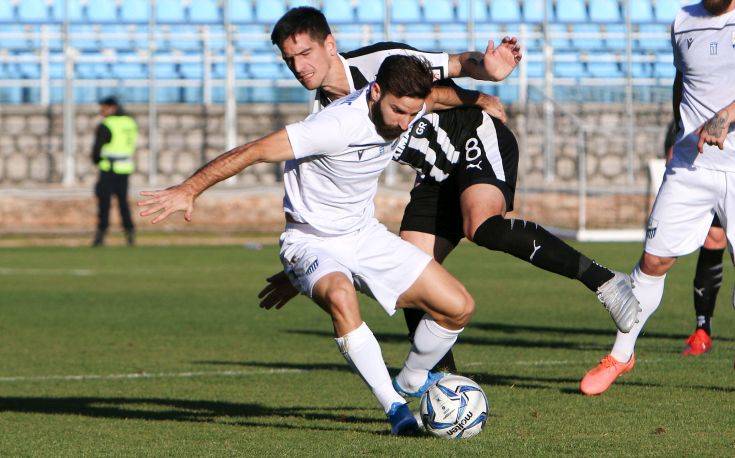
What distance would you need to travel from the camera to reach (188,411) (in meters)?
7.15

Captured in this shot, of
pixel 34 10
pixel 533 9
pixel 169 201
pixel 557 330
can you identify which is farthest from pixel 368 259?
pixel 34 10

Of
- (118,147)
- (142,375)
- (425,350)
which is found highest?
(425,350)

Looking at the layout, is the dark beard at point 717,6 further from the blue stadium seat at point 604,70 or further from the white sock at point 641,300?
the blue stadium seat at point 604,70

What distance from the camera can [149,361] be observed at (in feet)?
→ 31.0

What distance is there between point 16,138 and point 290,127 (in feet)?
79.8

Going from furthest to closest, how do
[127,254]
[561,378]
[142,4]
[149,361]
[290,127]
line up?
1. [142,4]
2. [127,254]
3. [149,361]
4. [561,378]
5. [290,127]

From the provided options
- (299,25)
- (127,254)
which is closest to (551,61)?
(127,254)

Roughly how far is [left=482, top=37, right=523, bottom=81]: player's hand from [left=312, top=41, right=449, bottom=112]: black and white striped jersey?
0.25 m

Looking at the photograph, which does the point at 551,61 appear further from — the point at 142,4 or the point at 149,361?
the point at 149,361

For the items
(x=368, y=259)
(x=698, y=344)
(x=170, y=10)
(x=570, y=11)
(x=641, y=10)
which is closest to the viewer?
(x=368, y=259)

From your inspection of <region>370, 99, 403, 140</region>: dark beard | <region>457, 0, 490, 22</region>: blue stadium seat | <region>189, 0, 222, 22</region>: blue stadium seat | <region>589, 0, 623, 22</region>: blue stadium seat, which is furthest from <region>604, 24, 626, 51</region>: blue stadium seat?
<region>370, 99, 403, 140</region>: dark beard

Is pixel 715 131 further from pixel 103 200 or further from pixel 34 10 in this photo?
pixel 34 10

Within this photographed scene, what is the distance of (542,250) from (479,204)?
44 cm

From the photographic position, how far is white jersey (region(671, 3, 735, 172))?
7141mm
